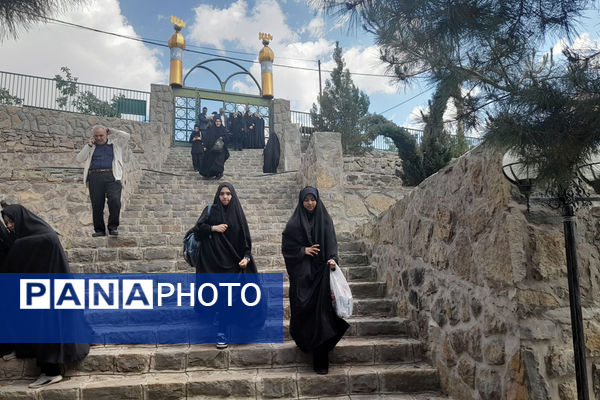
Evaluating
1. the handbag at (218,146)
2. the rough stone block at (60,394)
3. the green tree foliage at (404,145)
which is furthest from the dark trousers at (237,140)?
the rough stone block at (60,394)

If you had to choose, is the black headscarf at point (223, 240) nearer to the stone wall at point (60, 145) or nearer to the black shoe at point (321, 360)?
the black shoe at point (321, 360)

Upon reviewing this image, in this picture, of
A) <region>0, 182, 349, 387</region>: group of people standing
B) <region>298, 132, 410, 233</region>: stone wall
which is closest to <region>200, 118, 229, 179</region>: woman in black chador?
<region>298, 132, 410, 233</region>: stone wall

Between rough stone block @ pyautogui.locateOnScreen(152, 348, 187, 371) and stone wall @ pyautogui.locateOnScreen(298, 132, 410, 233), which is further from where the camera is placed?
stone wall @ pyautogui.locateOnScreen(298, 132, 410, 233)

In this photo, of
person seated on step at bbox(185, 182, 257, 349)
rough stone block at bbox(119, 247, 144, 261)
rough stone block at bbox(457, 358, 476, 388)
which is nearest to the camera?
rough stone block at bbox(457, 358, 476, 388)

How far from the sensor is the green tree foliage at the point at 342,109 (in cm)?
1500

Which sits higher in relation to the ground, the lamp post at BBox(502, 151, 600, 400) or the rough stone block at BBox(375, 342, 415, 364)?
the lamp post at BBox(502, 151, 600, 400)

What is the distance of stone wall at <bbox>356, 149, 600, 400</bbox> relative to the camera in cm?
206

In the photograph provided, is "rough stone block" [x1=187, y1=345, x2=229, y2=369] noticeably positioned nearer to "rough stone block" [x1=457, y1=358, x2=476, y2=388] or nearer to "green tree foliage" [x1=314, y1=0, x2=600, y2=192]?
"rough stone block" [x1=457, y1=358, x2=476, y2=388]

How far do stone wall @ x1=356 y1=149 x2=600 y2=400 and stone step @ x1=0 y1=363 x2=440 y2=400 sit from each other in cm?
30

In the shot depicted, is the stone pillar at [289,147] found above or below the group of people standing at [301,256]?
above

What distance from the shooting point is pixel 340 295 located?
3035mm

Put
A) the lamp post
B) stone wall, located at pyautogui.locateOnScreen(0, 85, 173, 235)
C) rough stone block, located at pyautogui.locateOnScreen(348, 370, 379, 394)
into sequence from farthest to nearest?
stone wall, located at pyautogui.locateOnScreen(0, 85, 173, 235), rough stone block, located at pyautogui.locateOnScreen(348, 370, 379, 394), the lamp post

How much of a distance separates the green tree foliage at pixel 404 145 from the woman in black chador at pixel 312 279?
286 inches

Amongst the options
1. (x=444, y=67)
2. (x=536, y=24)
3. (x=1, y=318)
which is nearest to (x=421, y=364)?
(x=444, y=67)
